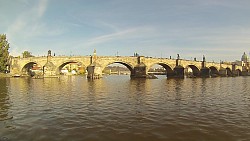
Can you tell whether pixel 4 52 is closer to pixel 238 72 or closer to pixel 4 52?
pixel 4 52

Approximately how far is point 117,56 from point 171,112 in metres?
58.1

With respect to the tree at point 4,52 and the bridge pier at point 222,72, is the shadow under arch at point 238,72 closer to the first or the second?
the bridge pier at point 222,72

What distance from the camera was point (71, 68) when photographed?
150m

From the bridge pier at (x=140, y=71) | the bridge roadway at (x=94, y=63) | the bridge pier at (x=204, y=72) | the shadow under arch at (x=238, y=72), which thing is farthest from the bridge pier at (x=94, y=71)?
the shadow under arch at (x=238, y=72)

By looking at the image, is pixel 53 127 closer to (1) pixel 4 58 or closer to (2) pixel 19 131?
(2) pixel 19 131

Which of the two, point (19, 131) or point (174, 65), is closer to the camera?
point (19, 131)

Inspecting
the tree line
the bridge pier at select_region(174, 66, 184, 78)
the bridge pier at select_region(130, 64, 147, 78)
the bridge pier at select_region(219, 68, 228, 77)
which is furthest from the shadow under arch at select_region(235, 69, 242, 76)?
the tree line

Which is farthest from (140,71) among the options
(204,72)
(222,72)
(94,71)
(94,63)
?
(222,72)

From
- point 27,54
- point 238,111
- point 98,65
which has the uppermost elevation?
point 27,54

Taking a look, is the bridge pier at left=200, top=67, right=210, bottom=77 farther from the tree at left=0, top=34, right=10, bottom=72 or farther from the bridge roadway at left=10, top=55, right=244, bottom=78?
the tree at left=0, top=34, right=10, bottom=72

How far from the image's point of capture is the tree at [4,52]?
7212cm

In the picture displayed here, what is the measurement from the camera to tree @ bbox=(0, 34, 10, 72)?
7212 cm

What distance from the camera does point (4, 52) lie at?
73000 millimetres

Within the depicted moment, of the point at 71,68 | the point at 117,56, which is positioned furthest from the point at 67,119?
the point at 71,68
